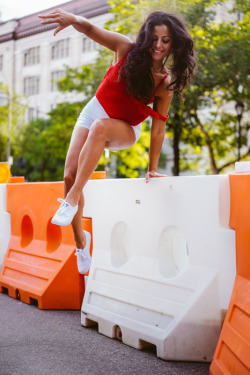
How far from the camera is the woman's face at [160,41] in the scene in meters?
4.09

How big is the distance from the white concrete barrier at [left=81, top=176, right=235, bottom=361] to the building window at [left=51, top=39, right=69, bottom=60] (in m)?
52.8

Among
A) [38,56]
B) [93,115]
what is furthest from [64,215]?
[38,56]

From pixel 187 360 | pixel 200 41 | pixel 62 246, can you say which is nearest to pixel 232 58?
pixel 200 41

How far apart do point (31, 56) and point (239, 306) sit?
191 ft

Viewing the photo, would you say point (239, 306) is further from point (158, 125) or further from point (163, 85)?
point (163, 85)

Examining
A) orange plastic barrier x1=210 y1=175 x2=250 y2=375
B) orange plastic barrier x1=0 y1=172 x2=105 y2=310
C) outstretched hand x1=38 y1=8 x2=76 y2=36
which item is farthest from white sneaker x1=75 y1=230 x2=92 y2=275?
outstretched hand x1=38 y1=8 x2=76 y2=36

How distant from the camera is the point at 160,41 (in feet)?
13.4

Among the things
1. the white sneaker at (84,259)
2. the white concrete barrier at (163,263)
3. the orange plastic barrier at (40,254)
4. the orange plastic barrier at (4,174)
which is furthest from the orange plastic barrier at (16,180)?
the white sneaker at (84,259)

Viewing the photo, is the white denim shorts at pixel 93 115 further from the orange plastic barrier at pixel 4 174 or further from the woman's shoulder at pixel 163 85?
the orange plastic barrier at pixel 4 174

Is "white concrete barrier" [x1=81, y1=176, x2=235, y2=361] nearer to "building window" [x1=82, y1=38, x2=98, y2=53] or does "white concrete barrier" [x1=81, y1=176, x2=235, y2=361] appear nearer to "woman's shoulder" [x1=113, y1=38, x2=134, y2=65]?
"woman's shoulder" [x1=113, y1=38, x2=134, y2=65]

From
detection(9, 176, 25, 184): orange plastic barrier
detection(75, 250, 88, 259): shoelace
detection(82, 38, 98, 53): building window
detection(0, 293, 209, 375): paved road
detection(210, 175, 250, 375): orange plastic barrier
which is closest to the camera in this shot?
detection(210, 175, 250, 375): orange plastic barrier

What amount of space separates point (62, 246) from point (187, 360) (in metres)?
2.15

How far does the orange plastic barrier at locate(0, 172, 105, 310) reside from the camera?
16.9 ft

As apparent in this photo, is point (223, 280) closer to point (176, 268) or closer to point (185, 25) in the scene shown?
point (176, 268)
